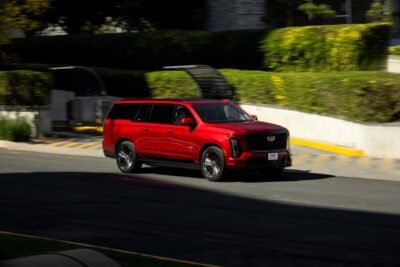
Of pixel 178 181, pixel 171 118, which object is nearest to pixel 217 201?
pixel 178 181

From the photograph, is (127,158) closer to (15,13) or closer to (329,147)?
(329,147)

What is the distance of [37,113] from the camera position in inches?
1061

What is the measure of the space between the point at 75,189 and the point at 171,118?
322cm

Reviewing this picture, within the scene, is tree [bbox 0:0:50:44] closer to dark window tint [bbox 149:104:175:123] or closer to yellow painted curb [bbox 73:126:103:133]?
yellow painted curb [bbox 73:126:103:133]

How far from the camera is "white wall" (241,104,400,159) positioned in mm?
20891

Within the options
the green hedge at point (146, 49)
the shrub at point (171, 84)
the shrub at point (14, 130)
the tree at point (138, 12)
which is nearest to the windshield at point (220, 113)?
the shrub at point (14, 130)

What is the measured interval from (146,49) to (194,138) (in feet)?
56.1

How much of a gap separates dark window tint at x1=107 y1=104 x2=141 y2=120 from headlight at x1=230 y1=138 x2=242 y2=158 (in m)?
3.10

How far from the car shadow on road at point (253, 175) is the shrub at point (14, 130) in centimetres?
762

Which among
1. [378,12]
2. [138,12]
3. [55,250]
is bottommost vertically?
[55,250]

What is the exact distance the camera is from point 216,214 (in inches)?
506

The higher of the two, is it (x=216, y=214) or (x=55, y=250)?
(x=55, y=250)

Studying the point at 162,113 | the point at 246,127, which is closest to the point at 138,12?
the point at 162,113

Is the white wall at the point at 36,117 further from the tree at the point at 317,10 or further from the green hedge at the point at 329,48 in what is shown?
the tree at the point at 317,10
